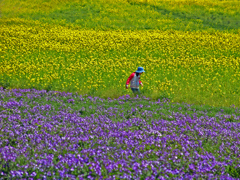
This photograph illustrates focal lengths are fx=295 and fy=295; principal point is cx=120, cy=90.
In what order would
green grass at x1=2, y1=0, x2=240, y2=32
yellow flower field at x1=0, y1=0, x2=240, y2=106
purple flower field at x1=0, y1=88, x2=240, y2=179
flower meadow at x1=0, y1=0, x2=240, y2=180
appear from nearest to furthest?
purple flower field at x1=0, y1=88, x2=240, y2=179 < flower meadow at x1=0, y1=0, x2=240, y2=180 < yellow flower field at x1=0, y1=0, x2=240, y2=106 < green grass at x1=2, y1=0, x2=240, y2=32

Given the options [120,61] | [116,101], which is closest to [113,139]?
[116,101]

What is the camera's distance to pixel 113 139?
6.75 m

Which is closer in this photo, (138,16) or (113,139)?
(113,139)

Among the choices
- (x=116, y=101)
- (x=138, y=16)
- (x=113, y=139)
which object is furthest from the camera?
(x=138, y=16)

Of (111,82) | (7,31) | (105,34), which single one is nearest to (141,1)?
(105,34)

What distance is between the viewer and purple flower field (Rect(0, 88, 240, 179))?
5.29 m

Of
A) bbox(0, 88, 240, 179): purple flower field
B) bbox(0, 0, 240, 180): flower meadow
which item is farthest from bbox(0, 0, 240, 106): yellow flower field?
bbox(0, 88, 240, 179): purple flower field

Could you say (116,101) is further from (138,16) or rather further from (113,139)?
(138,16)

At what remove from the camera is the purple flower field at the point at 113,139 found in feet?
17.4

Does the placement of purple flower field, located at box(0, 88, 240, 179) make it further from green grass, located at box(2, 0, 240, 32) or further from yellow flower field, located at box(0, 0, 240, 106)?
green grass, located at box(2, 0, 240, 32)

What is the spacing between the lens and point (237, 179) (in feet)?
18.1

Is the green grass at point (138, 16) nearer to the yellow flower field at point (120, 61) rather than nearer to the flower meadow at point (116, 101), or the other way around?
the flower meadow at point (116, 101)

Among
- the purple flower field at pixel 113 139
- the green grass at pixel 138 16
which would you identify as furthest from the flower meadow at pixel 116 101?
the green grass at pixel 138 16

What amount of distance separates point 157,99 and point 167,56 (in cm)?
797
